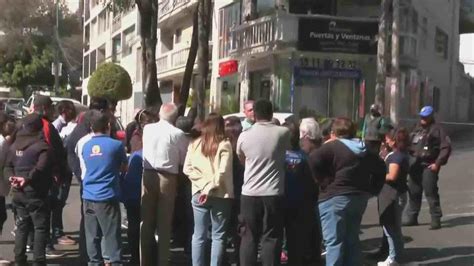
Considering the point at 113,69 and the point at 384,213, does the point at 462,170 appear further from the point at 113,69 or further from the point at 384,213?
the point at 113,69

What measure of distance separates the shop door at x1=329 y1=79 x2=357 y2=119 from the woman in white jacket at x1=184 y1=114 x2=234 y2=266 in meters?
20.1

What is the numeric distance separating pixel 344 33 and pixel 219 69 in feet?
28.4

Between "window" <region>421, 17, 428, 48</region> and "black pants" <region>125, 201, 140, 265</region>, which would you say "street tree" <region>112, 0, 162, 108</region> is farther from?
"window" <region>421, 17, 428, 48</region>

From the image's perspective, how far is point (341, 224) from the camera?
8.30 m

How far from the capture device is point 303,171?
884cm

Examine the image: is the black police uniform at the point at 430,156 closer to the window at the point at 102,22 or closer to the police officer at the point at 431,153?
the police officer at the point at 431,153

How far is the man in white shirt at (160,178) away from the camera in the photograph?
29.4 ft

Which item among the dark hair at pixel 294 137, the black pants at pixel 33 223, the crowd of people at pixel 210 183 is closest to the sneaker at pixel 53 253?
the crowd of people at pixel 210 183

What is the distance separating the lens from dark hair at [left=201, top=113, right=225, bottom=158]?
8547mm

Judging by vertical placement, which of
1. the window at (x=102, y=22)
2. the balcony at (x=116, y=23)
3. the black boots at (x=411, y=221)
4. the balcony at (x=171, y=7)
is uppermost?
the window at (x=102, y=22)

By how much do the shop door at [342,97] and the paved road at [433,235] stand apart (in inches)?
467

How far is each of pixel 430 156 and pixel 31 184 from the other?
5.79 metres

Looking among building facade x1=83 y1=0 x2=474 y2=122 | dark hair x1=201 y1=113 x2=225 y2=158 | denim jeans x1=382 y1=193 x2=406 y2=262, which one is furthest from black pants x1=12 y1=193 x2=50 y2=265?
building facade x1=83 y1=0 x2=474 y2=122

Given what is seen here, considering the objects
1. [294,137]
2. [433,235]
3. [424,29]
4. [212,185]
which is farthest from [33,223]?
[424,29]
